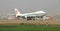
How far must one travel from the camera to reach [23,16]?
85.2 metres

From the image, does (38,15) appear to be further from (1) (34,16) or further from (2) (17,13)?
(2) (17,13)

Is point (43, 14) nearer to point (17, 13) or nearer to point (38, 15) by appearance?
point (38, 15)

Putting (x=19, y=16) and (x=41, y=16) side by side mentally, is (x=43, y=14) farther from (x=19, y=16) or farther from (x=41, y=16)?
(x=19, y=16)

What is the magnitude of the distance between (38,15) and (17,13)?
10.4 m

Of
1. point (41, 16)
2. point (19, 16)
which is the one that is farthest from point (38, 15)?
point (19, 16)

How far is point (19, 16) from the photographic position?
87.8 meters

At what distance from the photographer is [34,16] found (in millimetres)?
83625

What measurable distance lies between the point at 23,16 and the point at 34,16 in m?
4.92

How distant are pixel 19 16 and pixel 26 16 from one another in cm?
483

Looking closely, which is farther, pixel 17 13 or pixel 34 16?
pixel 17 13

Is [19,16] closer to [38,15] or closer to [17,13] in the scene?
[17,13]

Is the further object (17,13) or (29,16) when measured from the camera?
(17,13)

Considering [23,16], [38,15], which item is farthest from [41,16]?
[23,16]

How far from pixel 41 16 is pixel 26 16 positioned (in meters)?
6.31
